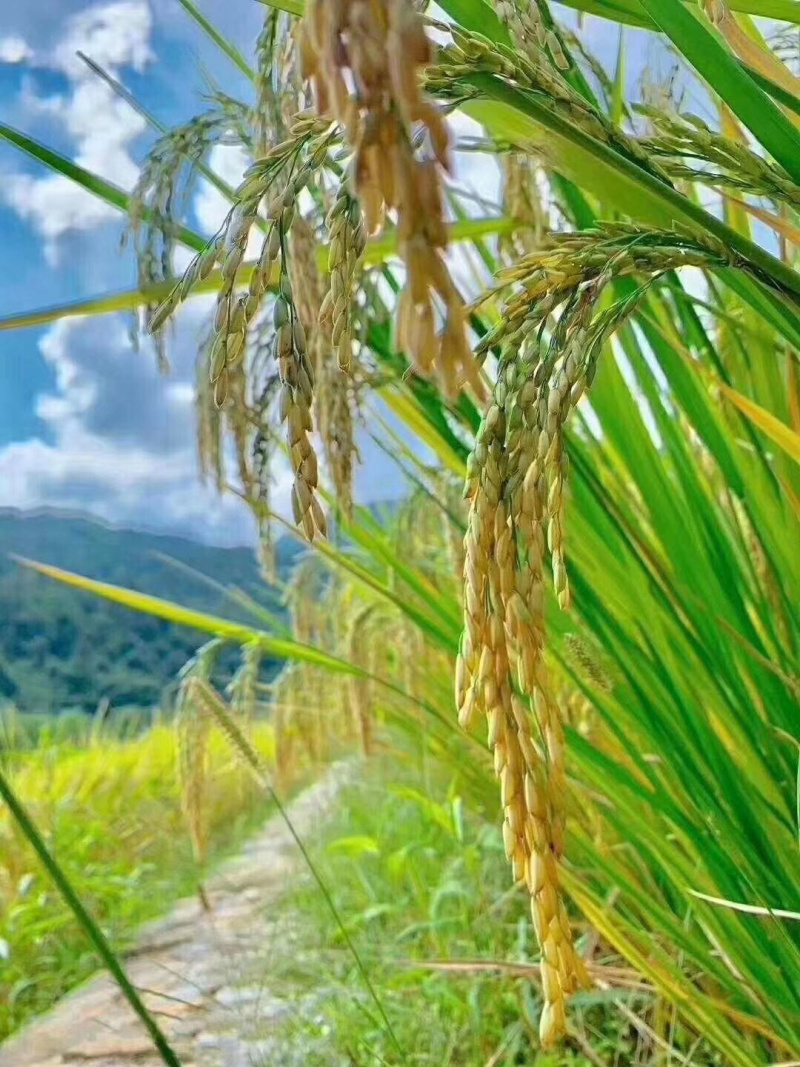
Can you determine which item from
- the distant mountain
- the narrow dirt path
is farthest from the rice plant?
the distant mountain

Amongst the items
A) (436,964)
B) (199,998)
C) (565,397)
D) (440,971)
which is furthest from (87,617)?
(565,397)

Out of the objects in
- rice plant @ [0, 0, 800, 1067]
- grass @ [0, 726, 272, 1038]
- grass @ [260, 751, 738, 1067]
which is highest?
rice plant @ [0, 0, 800, 1067]

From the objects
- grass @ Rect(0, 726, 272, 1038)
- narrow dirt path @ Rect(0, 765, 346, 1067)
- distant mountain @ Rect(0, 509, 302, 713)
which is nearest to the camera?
narrow dirt path @ Rect(0, 765, 346, 1067)

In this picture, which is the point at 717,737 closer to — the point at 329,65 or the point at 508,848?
the point at 508,848

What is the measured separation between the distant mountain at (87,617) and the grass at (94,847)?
15cm

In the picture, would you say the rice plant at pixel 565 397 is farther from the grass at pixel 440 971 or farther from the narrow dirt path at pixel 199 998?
the narrow dirt path at pixel 199 998

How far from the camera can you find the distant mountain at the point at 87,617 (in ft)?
7.16

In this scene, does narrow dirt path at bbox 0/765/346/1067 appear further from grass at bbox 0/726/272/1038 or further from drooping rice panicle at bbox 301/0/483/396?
drooping rice panicle at bbox 301/0/483/396

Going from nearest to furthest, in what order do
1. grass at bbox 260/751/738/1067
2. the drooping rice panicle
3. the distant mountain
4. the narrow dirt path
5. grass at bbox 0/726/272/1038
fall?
the drooping rice panicle
grass at bbox 260/751/738/1067
the narrow dirt path
grass at bbox 0/726/272/1038
the distant mountain

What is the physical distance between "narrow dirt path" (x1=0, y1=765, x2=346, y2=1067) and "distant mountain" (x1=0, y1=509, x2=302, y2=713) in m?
0.58

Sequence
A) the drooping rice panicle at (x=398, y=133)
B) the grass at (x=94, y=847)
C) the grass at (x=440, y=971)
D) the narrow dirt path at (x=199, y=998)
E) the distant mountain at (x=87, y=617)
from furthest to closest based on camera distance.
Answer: the distant mountain at (x=87, y=617), the grass at (x=94, y=847), the narrow dirt path at (x=199, y=998), the grass at (x=440, y=971), the drooping rice panicle at (x=398, y=133)

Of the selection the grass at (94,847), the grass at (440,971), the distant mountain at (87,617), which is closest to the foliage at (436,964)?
the grass at (440,971)

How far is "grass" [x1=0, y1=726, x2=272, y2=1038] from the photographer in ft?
5.20

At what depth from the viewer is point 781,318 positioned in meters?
0.35
